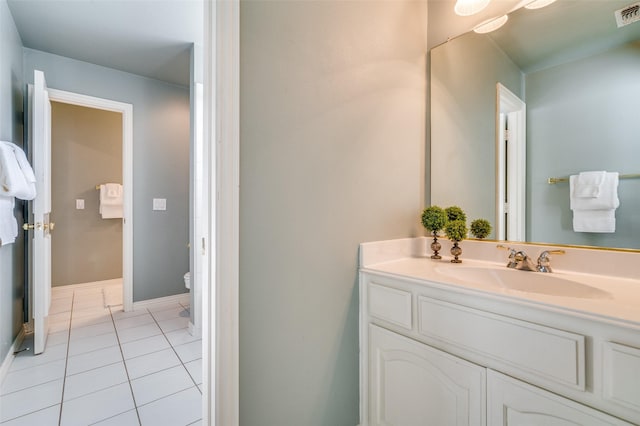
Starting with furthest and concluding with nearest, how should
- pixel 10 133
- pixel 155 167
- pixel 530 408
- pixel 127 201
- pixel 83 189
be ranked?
pixel 83 189
pixel 155 167
pixel 127 201
pixel 10 133
pixel 530 408

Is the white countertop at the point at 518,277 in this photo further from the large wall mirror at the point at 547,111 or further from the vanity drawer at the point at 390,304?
the large wall mirror at the point at 547,111

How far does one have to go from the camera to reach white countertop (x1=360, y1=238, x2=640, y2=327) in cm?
71

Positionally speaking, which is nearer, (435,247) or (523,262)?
(523,262)

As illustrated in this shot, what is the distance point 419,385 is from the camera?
102 centimetres

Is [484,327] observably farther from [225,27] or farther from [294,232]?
[225,27]

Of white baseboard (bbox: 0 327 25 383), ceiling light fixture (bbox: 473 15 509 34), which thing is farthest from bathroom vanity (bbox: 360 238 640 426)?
white baseboard (bbox: 0 327 25 383)

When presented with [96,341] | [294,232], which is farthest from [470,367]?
[96,341]

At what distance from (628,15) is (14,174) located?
3.19 metres

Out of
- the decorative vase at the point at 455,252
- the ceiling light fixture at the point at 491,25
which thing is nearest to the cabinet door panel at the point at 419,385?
the decorative vase at the point at 455,252

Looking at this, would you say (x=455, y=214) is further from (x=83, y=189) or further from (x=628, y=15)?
(x=83, y=189)

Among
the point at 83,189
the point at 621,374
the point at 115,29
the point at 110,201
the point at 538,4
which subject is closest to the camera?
the point at 621,374

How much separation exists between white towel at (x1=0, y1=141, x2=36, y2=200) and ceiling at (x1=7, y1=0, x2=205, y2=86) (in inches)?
41.5

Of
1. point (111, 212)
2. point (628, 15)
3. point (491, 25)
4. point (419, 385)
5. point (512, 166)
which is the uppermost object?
point (491, 25)

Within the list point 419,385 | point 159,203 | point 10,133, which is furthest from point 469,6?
point 159,203
